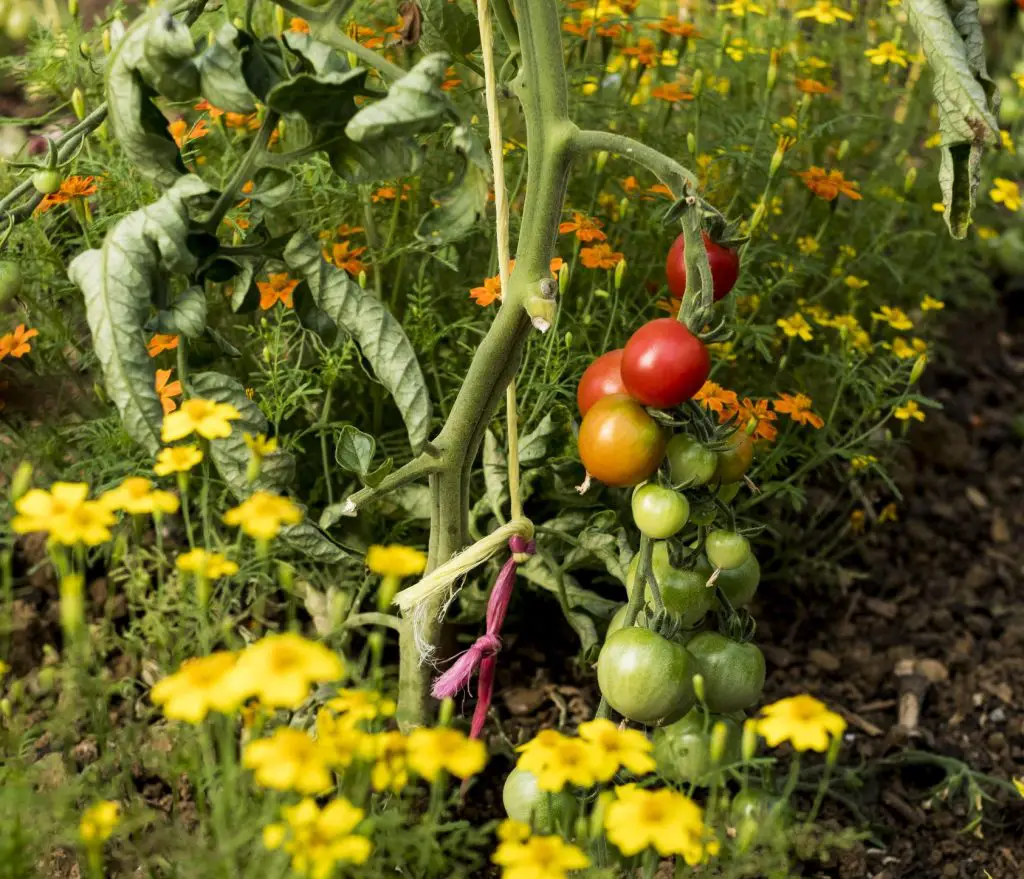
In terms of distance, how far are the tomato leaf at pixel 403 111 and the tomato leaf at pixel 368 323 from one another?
215 millimetres

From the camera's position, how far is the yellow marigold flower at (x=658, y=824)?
1014mm

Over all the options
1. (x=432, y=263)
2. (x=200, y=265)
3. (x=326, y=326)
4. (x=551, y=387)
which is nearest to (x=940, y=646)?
(x=551, y=387)

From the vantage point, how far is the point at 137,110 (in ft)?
3.99

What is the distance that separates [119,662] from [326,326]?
0.84 meters

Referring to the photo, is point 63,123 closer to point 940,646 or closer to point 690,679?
point 690,679

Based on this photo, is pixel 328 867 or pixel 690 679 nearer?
pixel 328 867

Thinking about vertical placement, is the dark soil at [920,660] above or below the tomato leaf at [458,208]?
below

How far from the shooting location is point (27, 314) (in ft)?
6.06

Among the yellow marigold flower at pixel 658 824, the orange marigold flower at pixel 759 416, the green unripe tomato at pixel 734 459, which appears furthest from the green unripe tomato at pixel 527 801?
the orange marigold flower at pixel 759 416

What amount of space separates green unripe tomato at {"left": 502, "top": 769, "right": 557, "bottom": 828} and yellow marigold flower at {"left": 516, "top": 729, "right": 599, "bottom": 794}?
25cm

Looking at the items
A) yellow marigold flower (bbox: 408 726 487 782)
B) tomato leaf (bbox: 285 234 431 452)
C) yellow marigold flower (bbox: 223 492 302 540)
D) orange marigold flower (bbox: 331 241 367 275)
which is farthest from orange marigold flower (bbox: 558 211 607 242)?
yellow marigold flower (bbox: 408 726 487 782)

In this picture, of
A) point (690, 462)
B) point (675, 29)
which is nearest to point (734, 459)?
point (690, 462)

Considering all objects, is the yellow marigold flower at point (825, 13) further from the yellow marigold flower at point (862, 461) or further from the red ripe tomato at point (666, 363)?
the red ripe tomato at point (666, 363)

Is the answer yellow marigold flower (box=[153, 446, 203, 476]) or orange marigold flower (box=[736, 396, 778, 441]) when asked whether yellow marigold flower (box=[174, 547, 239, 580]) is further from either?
orange marigold flower (box=[736, 396, 778, 441])
